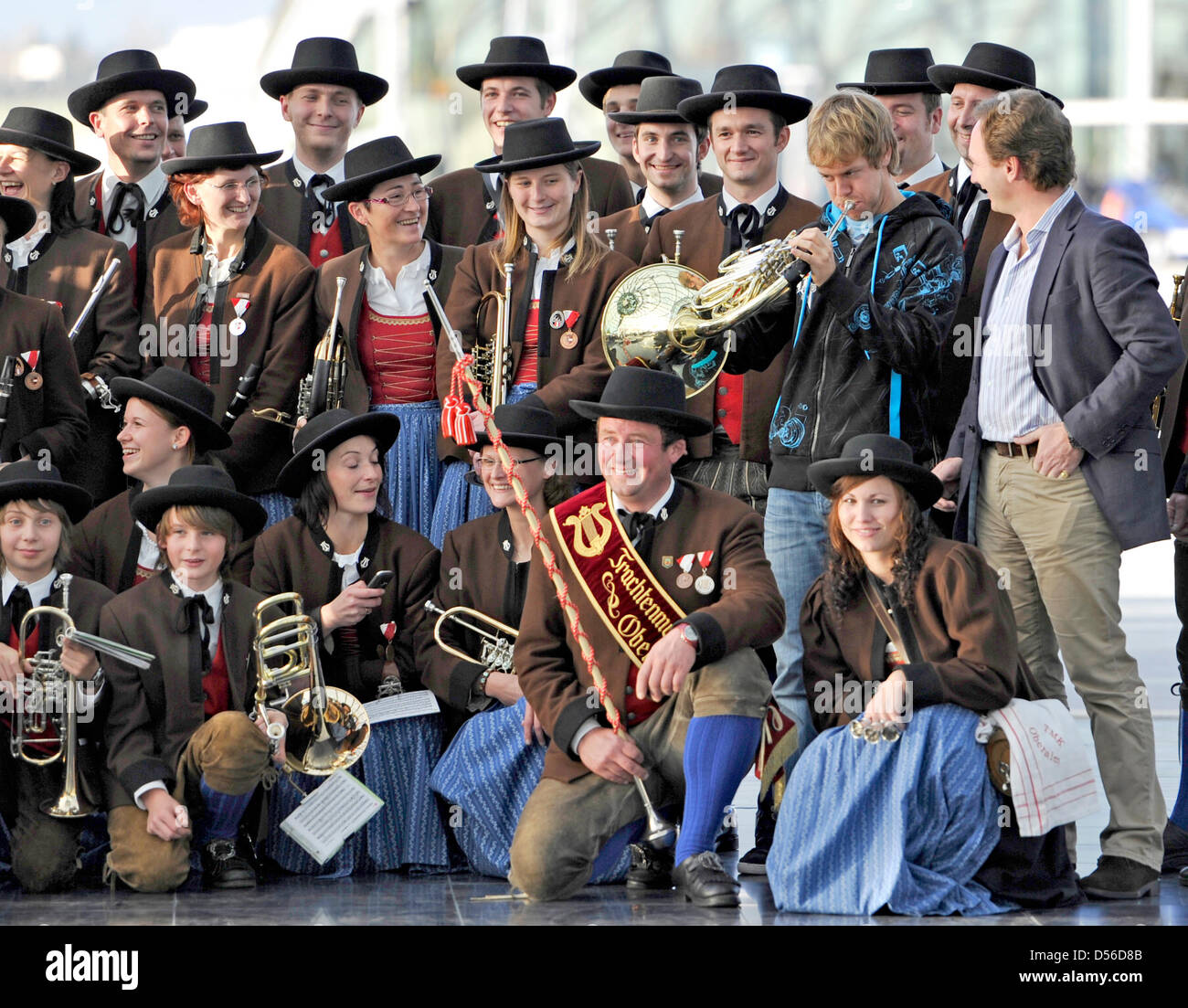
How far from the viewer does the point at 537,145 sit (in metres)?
6.57

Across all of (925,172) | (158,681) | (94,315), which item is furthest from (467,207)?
(158,681)

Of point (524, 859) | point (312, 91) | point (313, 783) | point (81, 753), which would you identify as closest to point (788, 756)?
point (524, 859)

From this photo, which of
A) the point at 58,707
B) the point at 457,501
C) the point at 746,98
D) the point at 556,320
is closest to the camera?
the point at 58,707

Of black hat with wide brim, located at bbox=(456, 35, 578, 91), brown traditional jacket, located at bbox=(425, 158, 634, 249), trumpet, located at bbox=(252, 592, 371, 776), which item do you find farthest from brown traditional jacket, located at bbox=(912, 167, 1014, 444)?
trumpet, located at bbox=(252, 592, 371, 776)

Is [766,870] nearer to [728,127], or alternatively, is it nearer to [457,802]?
[457,802]

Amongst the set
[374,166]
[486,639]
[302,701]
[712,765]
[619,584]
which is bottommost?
[712,765]

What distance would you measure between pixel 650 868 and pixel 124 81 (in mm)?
3690

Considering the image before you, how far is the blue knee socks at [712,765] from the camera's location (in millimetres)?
5277

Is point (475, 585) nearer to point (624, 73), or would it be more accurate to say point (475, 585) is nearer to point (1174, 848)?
point (1174, 848)

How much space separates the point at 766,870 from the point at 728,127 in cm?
248

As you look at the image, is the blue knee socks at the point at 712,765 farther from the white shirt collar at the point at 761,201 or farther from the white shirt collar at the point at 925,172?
the white shirt collar at the point at 925,172

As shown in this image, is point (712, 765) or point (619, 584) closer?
point (712, 765)

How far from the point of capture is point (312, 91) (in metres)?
7.44

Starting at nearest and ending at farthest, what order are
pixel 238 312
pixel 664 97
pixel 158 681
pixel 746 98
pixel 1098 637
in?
pixel 1098 637
pixel 158 681
pixel 746 98
pixel 238 312
pixel 664 97
